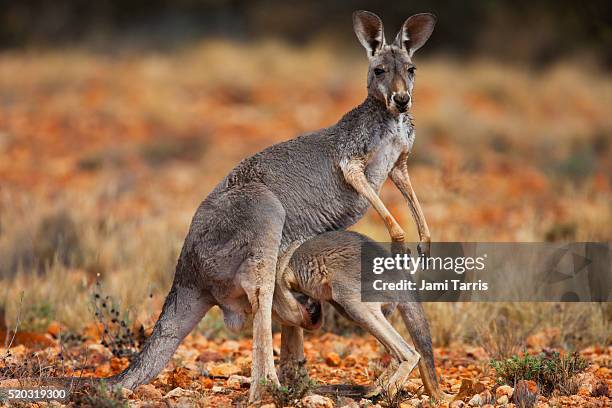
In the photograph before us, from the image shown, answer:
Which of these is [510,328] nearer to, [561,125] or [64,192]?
[64,192]

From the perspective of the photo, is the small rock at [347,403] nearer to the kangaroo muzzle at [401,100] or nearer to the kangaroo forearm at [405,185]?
the kangaroo forearm at [405,185]

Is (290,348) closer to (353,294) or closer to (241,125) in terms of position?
(353,294)

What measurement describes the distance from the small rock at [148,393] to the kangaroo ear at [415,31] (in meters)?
2.58

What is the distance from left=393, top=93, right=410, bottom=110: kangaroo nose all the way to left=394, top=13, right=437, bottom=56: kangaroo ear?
0.50 metres

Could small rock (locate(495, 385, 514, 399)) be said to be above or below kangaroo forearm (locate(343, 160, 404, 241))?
below

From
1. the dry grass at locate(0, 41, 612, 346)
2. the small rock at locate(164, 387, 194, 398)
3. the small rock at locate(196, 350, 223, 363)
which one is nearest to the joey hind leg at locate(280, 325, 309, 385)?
the small rock at locate(164, 387, 194, 398)

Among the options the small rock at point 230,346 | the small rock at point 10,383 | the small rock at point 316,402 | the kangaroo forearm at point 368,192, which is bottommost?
the small rock at point 316,402

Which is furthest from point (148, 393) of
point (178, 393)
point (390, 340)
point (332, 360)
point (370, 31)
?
point (370, 31)

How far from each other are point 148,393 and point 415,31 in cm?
275

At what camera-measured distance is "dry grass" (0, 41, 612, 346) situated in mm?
7957

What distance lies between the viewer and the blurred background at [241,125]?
836 cm

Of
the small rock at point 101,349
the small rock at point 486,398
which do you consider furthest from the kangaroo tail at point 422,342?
the small rock at point 101,349

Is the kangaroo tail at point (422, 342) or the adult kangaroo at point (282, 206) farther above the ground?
the adult kangaroo at point (282, 206)

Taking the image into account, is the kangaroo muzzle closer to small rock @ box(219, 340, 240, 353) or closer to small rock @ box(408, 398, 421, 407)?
small rock @ box(408, 398, 421, 407)
